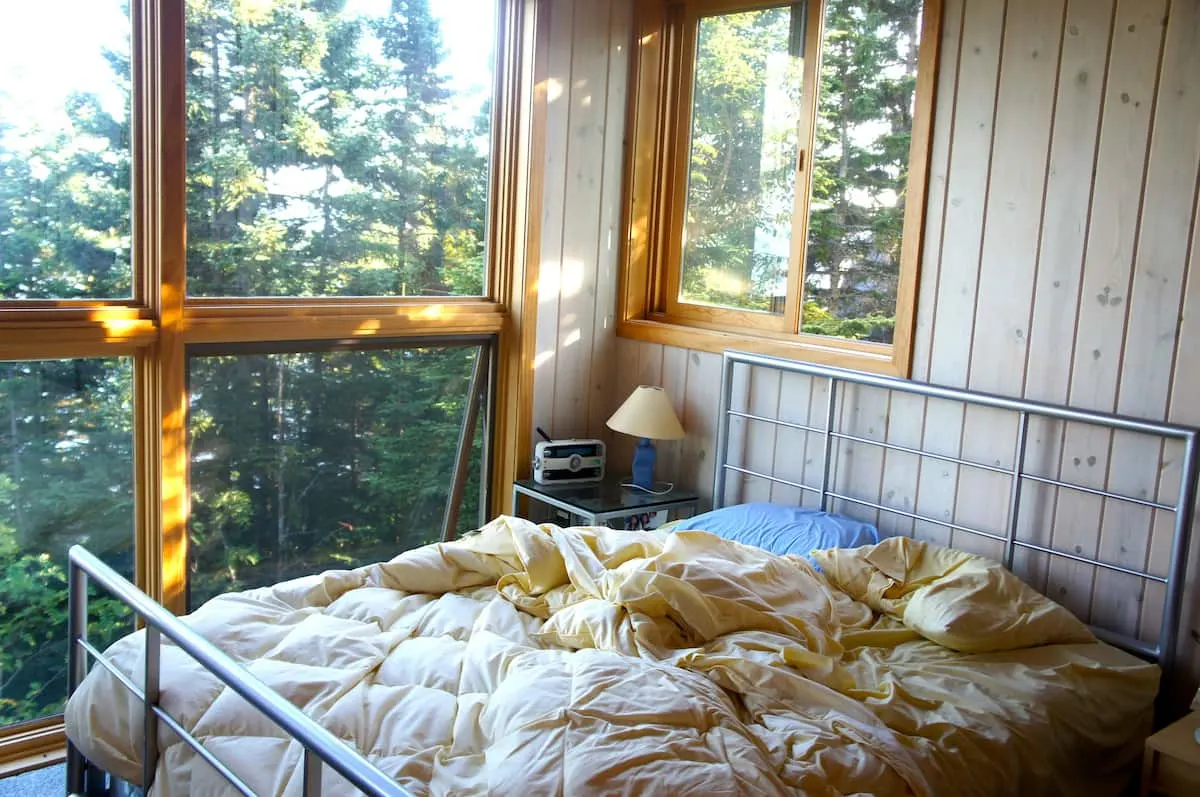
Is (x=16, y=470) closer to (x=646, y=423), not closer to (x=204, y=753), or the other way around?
(x=204, y=753)

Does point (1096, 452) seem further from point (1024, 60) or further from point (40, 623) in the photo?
point (40, 623)

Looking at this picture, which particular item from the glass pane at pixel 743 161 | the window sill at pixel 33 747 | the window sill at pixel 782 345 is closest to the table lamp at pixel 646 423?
the window sill at pixel 782 345

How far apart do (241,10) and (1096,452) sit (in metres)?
2.66

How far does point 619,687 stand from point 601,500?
1.77 meters

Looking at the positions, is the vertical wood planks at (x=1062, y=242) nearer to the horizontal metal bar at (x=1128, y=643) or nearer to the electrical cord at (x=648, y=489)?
the horizontal metal bar at (x=1128, y=643)

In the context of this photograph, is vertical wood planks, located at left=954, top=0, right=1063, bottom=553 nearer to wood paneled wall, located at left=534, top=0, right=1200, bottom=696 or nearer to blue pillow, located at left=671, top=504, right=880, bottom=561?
wood paneled wall, located at left=534, top=0, right=1200, bottom=696

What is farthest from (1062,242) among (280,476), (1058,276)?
(280,476)

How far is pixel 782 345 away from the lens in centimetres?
362

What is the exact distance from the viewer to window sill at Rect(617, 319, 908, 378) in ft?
11.1

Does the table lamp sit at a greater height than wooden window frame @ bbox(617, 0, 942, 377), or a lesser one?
lesser

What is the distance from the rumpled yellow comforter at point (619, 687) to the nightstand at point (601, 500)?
0.70 metres

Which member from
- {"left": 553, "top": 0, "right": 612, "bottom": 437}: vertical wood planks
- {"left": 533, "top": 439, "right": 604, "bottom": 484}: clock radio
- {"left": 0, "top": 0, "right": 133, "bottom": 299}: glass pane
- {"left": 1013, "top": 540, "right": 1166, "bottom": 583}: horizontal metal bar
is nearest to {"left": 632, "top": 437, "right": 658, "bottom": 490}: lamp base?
{"left": 533, "top": 439, "right": 604, "bottom": 484}: clock radio

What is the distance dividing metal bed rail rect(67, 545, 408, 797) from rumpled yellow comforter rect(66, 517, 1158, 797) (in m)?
0.05

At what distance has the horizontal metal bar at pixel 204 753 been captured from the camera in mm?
1833
